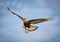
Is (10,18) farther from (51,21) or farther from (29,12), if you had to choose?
(51,21)

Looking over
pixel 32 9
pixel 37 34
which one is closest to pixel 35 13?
pixel 32 9

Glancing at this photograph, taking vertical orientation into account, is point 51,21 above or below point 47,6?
below

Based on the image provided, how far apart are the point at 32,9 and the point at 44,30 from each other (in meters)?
0.27

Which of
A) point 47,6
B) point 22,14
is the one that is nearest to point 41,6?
point 47,6

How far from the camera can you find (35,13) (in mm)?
2670

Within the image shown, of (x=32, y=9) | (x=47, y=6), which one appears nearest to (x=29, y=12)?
(x=32, y=9)

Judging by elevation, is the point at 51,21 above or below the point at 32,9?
below

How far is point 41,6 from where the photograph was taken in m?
2.68

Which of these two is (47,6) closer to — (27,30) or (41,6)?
(41,6)

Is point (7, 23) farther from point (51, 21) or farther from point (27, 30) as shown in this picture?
point (51, 21)

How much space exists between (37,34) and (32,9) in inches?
11.2

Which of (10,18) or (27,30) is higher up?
(10,18)

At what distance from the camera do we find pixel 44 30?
264 cm

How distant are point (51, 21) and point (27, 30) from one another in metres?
0.28
